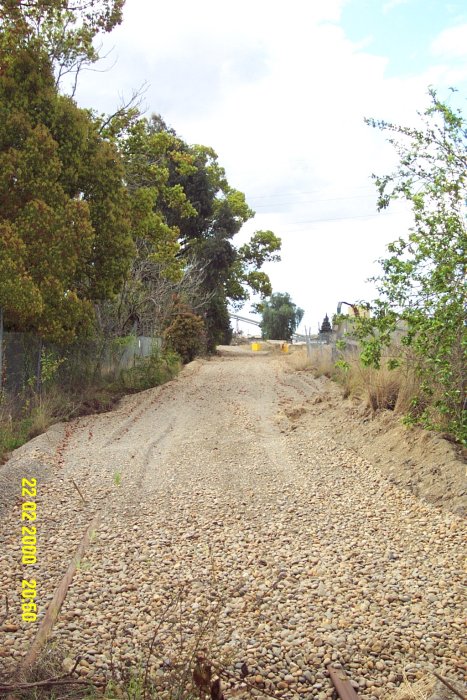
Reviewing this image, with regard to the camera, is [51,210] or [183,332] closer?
[51,210]

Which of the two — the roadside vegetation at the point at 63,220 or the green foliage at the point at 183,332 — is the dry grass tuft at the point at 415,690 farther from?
the green foliage at the point at 183,332

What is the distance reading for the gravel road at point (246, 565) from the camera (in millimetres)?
3270

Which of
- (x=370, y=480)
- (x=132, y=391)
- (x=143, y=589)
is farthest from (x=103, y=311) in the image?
(x=143, y=589)

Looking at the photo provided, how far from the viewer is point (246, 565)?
4.50m

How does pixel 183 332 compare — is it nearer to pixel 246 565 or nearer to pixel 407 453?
pixel 407 453

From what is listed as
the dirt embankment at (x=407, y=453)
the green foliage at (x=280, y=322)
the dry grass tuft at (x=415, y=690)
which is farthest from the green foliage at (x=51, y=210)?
the green foliage at (x=280, y=322)

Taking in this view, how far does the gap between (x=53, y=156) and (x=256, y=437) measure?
6.82 meters

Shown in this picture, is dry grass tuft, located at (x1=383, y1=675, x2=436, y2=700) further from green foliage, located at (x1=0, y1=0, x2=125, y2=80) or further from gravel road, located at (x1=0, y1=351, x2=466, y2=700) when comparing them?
green foliage, located at (x1=0, y1=0, x2=125, y2=80)

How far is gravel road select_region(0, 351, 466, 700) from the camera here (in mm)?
3270

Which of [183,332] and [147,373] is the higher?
[183,332]

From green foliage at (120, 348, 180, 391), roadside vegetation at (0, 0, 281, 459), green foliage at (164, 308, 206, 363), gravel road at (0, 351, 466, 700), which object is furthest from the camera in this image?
green foliage at (164, 308, 206, 363)

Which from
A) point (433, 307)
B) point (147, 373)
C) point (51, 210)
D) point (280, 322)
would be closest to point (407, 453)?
point (433, 307)

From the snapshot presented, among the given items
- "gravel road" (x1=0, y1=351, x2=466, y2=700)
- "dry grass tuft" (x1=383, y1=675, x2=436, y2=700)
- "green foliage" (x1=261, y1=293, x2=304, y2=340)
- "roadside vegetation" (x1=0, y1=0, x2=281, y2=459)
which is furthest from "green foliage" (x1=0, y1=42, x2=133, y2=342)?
"green foliage" (x1=261, y1=293, x2=304, y2=340)

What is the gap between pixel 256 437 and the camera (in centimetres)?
970
